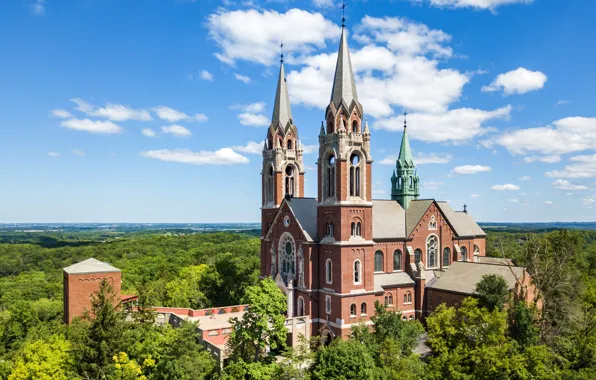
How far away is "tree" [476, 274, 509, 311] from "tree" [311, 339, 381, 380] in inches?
590

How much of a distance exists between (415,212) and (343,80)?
19716mm

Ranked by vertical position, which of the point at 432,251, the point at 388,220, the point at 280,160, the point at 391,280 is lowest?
the point at 391,280

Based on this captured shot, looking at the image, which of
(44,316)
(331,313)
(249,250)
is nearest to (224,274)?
(331,313)

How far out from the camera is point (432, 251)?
54.6 m

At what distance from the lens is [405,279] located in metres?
50.3

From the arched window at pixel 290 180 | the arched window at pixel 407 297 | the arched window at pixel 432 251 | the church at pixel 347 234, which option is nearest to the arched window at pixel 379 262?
the church at pixel 347 234

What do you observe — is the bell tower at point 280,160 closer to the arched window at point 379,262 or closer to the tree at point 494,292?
the arched window at point 379,262

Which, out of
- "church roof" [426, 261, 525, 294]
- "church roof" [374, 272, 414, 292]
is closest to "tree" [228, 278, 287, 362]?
"church roof" [374, 272, 414, 292]

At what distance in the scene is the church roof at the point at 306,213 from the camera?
4667 centimetres

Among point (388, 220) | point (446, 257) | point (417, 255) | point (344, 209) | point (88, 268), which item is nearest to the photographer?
point (344, 209)

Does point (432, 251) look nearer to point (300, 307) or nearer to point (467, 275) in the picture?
point (467, 275)

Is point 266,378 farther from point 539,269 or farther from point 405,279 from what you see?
point 539,269

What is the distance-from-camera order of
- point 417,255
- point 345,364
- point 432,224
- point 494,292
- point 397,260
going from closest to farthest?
point 345,364
point 494,292
point 397,260
point 417,255
point 432,224

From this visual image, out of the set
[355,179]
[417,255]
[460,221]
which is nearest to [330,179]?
[355,179]
